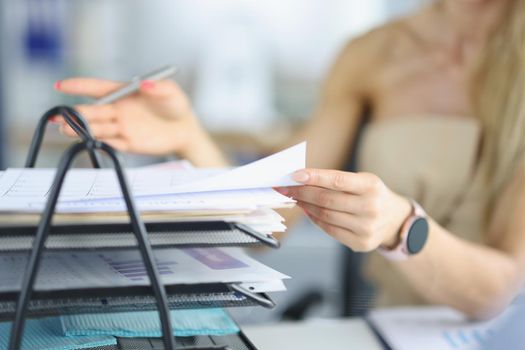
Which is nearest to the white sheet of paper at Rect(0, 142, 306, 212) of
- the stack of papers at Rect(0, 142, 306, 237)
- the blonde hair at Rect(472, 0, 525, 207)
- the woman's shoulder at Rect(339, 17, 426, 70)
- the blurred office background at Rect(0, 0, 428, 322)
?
the stack of papers at Rect(0, 142, 306, 237)

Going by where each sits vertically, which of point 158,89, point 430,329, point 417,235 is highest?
point 158,89

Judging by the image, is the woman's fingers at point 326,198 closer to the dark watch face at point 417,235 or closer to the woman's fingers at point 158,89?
the dark watch face at point 417,235

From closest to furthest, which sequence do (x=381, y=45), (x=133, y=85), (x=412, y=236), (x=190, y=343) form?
(x=190, y=343) < (x=412, y=236) < (x=133, y=85) < (x=381, y=45)

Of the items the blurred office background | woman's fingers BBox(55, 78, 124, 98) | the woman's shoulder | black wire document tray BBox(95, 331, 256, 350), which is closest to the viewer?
black wire document tray BBox(95, 331, 256, 350)

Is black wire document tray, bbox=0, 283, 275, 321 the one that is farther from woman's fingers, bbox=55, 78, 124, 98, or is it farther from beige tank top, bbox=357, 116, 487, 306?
beige tank top, bbox=357, 116, 487, 306

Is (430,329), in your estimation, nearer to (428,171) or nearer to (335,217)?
(335,217)

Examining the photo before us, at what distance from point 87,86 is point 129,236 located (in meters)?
0.42

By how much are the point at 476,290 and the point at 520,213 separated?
0.16 metres

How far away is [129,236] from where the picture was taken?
1.59 feet

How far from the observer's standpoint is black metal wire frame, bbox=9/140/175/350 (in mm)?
423

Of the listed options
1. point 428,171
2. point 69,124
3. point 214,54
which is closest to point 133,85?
point 69,124

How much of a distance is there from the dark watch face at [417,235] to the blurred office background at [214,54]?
1.80 metres

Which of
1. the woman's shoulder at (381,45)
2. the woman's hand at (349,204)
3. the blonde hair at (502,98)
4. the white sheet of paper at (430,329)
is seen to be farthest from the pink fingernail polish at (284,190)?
the woman's shoulder at (381,45)

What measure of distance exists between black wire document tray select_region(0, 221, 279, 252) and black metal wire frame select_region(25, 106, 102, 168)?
0.06 metres
